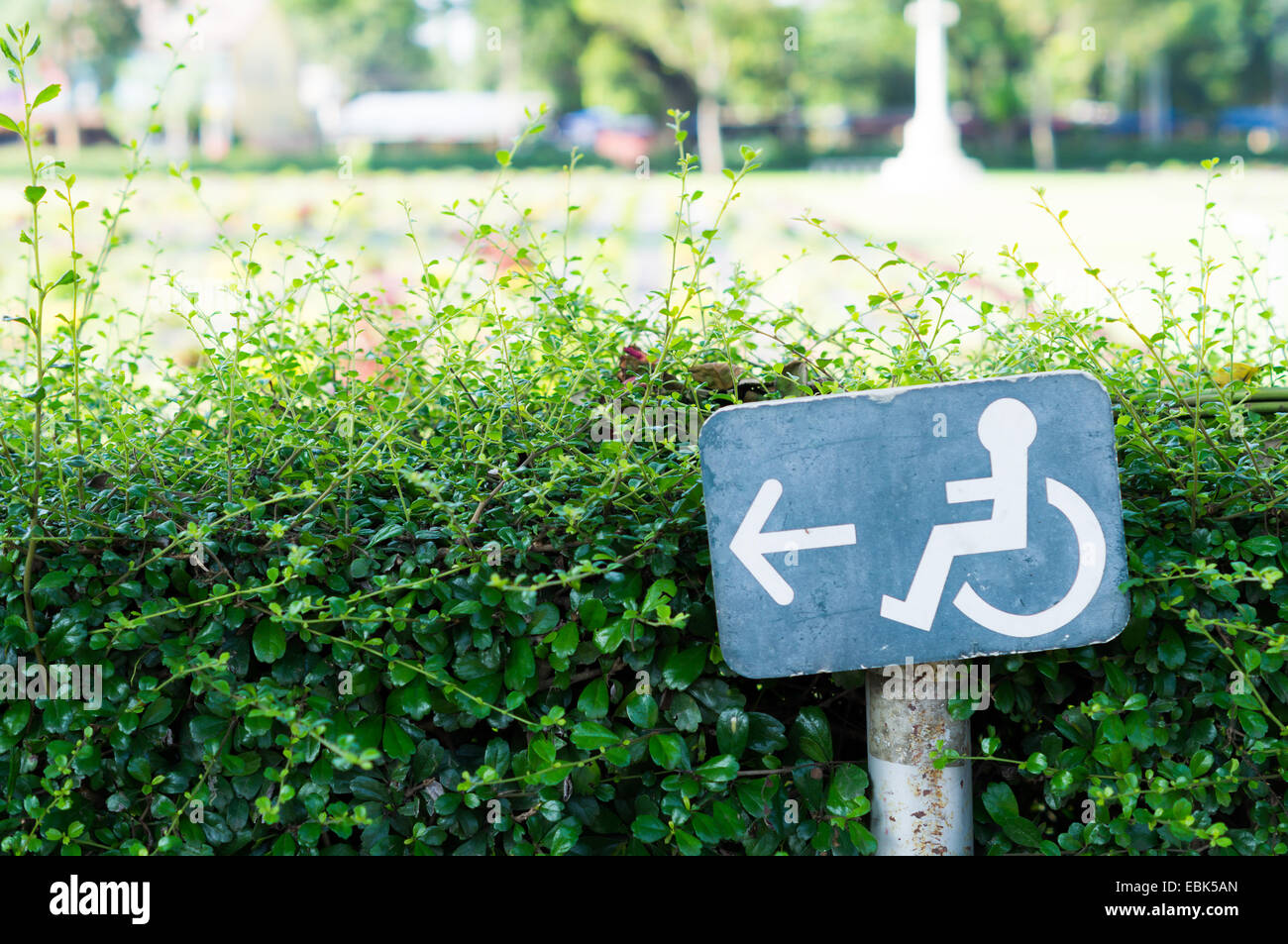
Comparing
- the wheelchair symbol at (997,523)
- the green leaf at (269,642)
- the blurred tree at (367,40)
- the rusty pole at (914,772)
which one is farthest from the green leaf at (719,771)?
the blurred tree at (367,40)

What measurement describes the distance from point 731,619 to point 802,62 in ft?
167

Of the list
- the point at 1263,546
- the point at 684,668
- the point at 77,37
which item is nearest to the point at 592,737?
the point at 684,668

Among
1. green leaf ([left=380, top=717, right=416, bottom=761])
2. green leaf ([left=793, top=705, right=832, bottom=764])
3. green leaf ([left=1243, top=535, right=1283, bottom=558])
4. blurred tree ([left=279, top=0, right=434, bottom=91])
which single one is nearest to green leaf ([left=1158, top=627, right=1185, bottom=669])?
green leaf ([left=1243, top=535, right=1283, bottom=558])

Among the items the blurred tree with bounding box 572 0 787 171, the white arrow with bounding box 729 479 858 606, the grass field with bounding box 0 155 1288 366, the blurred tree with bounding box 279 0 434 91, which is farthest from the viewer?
the blurred tree with bounding box 279 0 434 91

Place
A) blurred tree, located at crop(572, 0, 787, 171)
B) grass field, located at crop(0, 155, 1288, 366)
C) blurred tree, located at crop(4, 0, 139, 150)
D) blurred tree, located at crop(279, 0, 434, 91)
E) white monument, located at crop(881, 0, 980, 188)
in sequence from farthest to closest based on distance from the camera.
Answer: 1. blurred tree, located at crop(279, 0, 434, 91)
2. blurred tree, located at crop(572, 0, 787, 171)
3. blurred tree, located at crop(4, 0, 139, 150)
4. white monument, located at crop(881, 0, 980, 188)
5. grass field, located at crop(0, 155, 1288, 366)

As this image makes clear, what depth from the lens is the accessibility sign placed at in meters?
1.70

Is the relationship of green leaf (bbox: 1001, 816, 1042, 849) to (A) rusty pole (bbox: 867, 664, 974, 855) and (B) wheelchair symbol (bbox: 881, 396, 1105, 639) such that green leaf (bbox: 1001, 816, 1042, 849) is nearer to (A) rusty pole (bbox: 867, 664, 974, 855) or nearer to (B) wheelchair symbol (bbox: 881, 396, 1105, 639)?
(A) rusty pole (bbox: 867, 664, 974, 855)

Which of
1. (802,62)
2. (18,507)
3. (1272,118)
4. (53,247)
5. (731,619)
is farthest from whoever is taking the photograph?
(1272,118)

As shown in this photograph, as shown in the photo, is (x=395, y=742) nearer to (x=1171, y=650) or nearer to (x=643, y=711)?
(x=643, y=711)

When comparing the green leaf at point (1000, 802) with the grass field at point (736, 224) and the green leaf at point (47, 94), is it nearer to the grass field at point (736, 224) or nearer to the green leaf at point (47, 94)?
the grass field at point (736, 224)

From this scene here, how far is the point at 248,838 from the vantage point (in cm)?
186
